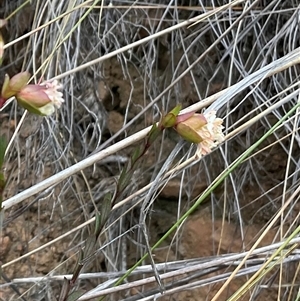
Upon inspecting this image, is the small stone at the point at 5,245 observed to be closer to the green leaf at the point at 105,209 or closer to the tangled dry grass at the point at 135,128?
the tangled dry grass at the point at 135,128

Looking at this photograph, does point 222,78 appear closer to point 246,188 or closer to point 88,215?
point 246,188

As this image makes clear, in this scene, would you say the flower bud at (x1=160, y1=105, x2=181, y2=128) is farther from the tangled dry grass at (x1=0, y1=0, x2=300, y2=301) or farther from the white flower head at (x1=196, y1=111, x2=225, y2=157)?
the tangled dry grass at (x1=0, y1=0, x2=300, y2=301)

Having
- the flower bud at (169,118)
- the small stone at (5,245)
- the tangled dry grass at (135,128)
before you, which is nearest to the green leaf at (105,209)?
the flower bud at (169,118)

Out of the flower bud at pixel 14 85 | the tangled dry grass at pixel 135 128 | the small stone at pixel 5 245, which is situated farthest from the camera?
the small stone at pixel 5 245

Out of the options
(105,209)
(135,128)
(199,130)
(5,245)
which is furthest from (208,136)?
(5,245)

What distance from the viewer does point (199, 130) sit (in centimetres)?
52

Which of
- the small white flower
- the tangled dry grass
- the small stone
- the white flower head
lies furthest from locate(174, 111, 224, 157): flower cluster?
the small stone

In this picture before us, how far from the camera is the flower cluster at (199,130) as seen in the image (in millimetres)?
516

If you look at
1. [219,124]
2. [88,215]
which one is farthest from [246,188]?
[219,124]

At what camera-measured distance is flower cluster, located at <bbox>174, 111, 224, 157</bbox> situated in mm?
516

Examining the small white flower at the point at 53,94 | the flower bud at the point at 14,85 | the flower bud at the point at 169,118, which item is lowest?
the flower bud at the point at 169,118

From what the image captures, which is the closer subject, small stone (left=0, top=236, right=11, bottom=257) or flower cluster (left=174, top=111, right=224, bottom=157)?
flower cluster (left=174, top=111, right=224, bottom=157)

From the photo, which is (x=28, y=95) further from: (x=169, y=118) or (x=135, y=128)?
(x=135, y=128)

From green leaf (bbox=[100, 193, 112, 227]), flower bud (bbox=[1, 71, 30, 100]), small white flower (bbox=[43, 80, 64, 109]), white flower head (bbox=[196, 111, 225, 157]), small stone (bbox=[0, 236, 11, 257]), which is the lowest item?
small stone (bbox=[0, 236, 11, 257])
